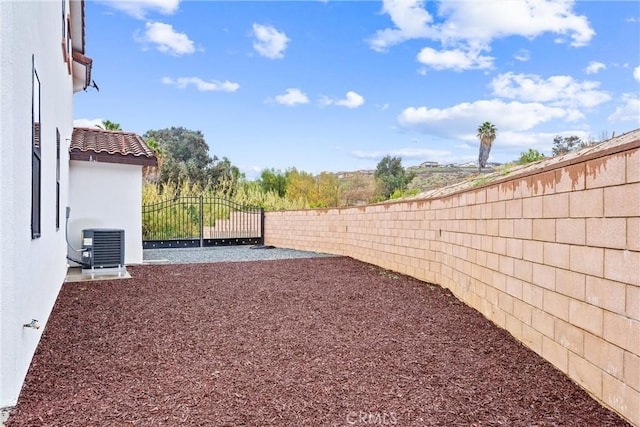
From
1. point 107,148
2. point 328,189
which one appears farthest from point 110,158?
point 328,189

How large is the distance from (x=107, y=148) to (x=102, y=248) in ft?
8.38

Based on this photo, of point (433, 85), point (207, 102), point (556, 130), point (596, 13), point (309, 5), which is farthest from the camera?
point (207, 102)

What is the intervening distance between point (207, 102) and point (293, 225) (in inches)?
556

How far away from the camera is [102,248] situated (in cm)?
809

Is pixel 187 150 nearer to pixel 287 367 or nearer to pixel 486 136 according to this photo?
pixel 486 136

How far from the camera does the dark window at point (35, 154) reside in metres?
3.55

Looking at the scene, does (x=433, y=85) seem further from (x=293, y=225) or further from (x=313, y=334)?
(x=313, y=334)

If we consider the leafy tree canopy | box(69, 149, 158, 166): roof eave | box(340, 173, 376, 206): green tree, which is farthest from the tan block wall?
the leafy tree canopy

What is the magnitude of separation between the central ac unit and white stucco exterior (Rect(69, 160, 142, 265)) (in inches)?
40.9

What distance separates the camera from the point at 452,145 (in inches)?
971

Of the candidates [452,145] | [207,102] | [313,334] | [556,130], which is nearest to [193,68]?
[207,102]

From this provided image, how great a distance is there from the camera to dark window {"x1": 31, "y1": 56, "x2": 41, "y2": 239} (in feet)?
11.7

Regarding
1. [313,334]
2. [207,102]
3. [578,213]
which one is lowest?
[313,334]

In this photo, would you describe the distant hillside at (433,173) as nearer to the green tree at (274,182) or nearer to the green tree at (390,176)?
the green tree at (390,176)
